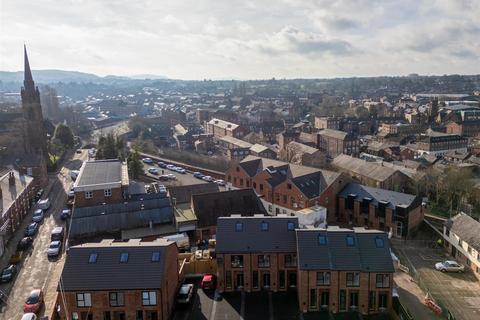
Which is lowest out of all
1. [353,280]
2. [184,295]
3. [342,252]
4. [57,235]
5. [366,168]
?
[57,235]

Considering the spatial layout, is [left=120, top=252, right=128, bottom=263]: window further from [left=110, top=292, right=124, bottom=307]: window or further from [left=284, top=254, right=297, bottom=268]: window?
[left=284, top=254, right=297, bottom=268]: window

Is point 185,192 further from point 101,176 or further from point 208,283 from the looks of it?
point 208,283

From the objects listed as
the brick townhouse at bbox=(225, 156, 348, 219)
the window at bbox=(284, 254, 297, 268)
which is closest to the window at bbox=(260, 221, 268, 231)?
the window at bbox=(284, 254, 297, 268)

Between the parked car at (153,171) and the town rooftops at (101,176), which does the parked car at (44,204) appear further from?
the parked car at (153,171)

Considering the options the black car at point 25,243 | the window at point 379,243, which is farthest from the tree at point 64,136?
the window at point 379,243

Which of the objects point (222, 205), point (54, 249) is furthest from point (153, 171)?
point (54, 249)

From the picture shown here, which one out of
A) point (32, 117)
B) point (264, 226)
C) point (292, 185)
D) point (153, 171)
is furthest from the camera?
point (32, 117)
